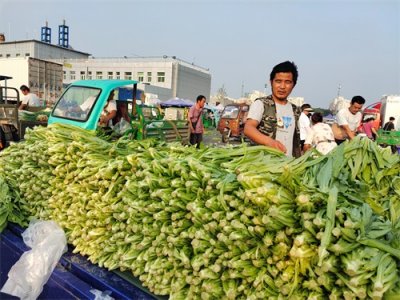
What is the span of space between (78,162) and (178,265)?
115cm

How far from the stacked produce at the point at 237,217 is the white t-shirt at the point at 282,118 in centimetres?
91

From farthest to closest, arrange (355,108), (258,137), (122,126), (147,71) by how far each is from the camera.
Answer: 1. (147,71)
2. (355,108)
3. (122,126)
4. (258,137)

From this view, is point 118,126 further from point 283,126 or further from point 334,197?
point 334,197

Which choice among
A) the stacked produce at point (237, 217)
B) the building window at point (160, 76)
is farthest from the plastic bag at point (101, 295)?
the building window at point (160, 76)

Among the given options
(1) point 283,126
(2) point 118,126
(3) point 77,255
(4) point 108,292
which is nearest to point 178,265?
(4) point 108,292

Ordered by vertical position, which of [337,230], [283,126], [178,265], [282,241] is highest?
[283,126]

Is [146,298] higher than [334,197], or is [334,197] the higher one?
[334,197]

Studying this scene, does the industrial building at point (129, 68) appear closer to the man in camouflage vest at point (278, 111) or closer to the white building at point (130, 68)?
the white building at point (130, 68)

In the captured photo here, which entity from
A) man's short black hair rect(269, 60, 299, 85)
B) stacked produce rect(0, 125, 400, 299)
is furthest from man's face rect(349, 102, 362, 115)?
stacked produce rect(0, 125, 400, 299)

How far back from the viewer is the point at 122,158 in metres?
2.28

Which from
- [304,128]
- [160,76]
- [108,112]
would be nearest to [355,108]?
[304,128]

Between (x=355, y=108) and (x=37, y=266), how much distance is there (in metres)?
5.56

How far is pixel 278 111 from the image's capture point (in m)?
3.07

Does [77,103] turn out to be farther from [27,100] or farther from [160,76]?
[160,76]
